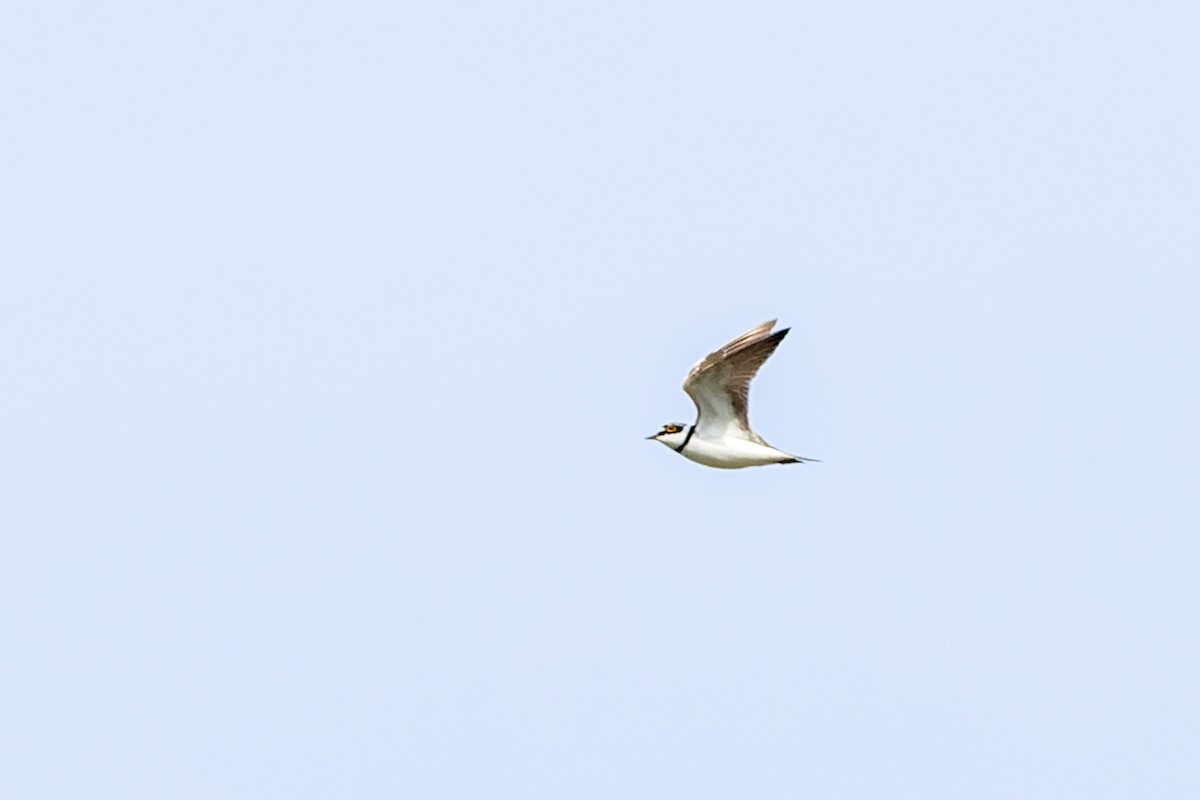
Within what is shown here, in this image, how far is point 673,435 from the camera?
141ft

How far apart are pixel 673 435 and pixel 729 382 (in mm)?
1927

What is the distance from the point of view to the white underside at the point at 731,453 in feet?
139

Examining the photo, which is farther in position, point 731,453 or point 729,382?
point 731,453

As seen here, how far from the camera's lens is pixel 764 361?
4116 cm

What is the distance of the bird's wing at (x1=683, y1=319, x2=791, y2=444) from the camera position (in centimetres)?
4084

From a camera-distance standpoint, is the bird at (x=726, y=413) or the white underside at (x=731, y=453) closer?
the bird at (x=726, y=413)

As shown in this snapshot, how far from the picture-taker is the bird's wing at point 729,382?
40.8 meters

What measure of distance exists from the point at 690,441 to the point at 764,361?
99.3 inches

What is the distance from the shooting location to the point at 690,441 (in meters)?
42.8

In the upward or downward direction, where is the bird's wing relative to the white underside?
upward

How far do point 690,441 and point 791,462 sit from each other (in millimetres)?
1959

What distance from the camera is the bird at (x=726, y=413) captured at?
4097cm

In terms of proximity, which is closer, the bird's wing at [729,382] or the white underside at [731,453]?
the bird's wing at [729,382]

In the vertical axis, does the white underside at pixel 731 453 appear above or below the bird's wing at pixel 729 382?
below
